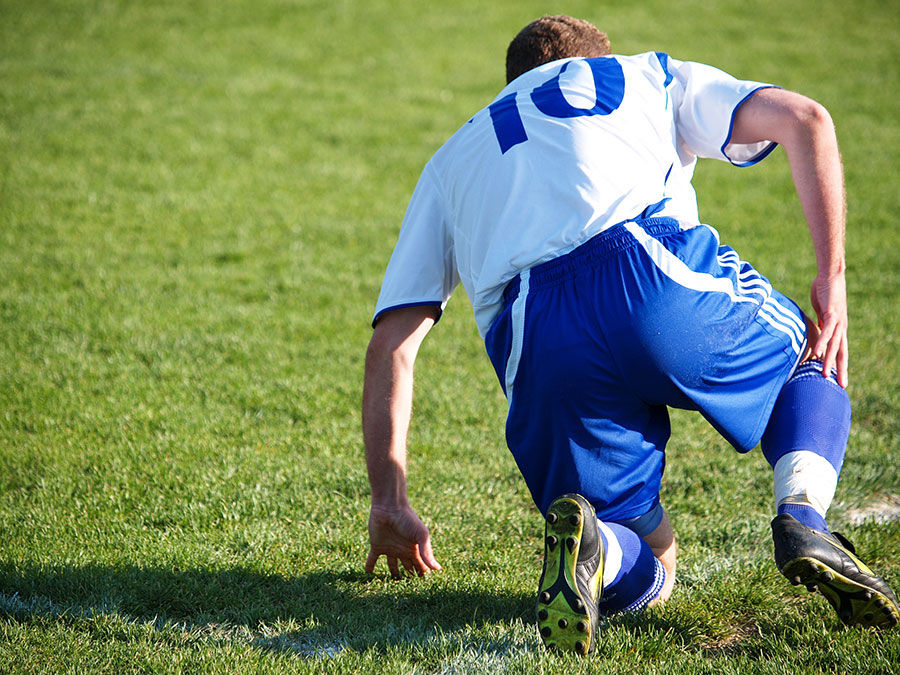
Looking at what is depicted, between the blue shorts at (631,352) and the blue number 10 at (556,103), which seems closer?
the blue shorts at (631,352)

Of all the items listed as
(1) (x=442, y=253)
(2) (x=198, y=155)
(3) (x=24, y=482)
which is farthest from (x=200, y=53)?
(1) (x=442, y=253)

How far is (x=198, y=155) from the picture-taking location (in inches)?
340

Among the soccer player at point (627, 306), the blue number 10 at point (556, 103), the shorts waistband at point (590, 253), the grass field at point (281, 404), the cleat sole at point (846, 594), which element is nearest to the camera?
the cleat sole at point (846, 594)

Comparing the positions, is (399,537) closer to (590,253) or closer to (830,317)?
(590,253)

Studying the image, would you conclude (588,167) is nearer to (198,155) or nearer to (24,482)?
(24,482)

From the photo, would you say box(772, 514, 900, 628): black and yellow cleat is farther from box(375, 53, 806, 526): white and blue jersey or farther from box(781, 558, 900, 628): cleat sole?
box(375, 53, 806, 526): white and blue jersey

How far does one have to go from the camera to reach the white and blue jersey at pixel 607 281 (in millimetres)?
2389

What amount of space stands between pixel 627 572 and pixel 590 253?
0.97 m

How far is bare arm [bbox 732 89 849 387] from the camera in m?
2.46

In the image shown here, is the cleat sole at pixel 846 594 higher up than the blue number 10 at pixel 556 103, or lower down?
lower down

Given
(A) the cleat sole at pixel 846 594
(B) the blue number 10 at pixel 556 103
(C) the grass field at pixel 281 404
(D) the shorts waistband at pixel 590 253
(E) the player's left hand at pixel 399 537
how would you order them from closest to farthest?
(A) the cleat sole at pixel 846 594 → (D) the shorts waistband at pixel 590 253 → (B) the blue number 10 at pixel 556 103 → (C) the grass field at pixel 281 404 → (E) the player's left hand at pixel 399 537

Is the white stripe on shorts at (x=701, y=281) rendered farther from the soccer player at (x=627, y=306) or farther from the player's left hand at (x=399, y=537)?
the player's left hand at (x=399, y=537)

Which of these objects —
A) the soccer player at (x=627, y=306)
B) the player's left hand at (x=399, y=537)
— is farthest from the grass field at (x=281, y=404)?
the soccer player at (x=627, y=306)

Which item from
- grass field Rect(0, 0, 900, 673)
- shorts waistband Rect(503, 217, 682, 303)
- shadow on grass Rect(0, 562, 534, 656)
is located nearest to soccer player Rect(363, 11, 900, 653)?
shorts waistband Rect(503, 217, 682, 303)
